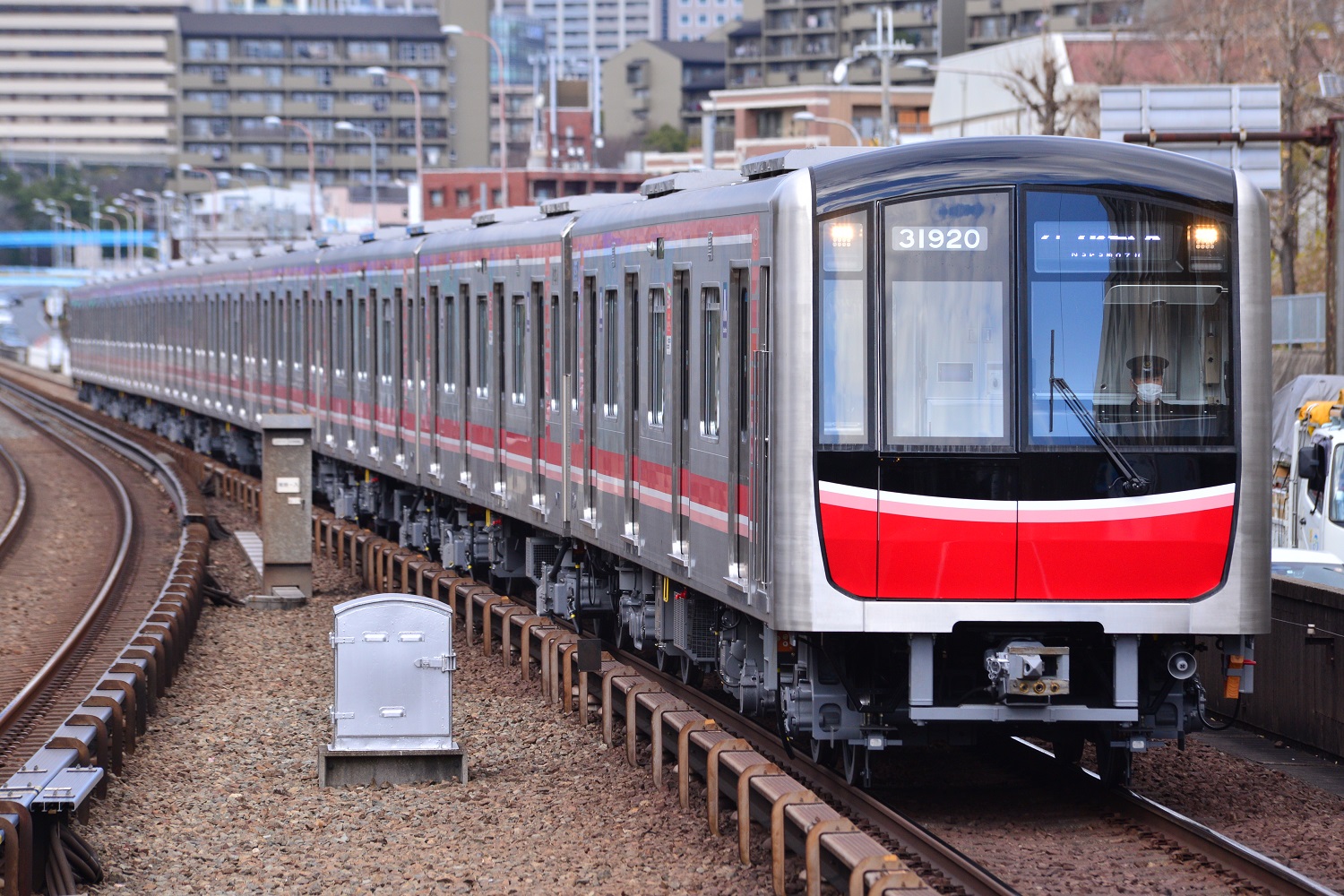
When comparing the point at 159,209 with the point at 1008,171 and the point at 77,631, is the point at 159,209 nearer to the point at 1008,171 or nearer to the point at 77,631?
the point at 77,631

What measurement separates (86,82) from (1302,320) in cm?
16691

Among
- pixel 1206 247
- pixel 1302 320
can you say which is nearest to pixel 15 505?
pixel 1302 320

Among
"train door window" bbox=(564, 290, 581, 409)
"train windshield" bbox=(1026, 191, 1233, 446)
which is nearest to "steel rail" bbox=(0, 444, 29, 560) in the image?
"train door window" bbox=(564, 290, 581, 409)

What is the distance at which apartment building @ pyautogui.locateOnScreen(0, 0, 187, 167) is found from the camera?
18350cm

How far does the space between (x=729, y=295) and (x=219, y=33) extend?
145947 millimetres

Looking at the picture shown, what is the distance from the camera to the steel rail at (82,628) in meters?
14.6

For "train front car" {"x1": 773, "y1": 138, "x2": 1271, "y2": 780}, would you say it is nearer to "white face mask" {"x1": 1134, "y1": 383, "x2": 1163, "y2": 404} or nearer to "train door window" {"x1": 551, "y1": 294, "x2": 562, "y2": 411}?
"white face mask" {"x1": 1134, "y1": 383, "x2": 1163, "y2": 404}

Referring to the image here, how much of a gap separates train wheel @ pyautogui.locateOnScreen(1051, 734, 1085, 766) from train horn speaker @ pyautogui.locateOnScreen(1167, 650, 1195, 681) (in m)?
1.16

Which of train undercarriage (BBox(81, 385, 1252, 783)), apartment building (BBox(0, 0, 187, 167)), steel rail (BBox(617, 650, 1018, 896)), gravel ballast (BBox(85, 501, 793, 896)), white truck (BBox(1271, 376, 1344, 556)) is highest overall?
apartment building (BBox(0, 0, 187, 167))

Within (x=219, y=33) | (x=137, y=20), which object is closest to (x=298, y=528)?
(x=219, y=33)

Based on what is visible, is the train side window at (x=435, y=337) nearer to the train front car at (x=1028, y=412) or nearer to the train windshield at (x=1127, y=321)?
the train front car at (x=1028, y=412)

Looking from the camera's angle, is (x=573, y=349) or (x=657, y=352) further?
(x=573, y=349)

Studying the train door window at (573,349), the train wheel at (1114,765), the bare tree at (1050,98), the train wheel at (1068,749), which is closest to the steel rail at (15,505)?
the train door window at (573,349)

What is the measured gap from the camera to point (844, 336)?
32.3 feet
